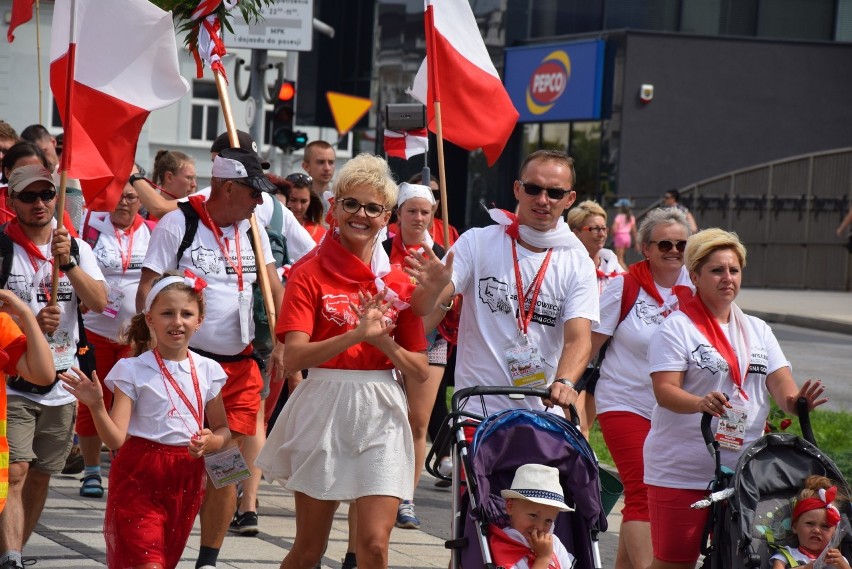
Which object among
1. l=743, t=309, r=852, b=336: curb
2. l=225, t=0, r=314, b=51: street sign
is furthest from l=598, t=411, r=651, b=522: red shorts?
l=743, t=309, r=852, b=336: curb

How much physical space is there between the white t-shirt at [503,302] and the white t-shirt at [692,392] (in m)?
0.36

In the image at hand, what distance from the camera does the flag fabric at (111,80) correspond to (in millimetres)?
7625

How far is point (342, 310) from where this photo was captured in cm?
558

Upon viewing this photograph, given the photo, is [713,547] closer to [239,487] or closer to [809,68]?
[239,487]

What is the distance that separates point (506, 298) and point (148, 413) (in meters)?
1.57

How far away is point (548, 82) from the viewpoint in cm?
3303

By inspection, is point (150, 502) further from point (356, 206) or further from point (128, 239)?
point (128, 239)

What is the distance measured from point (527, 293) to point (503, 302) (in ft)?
0.36

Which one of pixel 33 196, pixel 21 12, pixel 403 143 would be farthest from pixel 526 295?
pixel 21 12

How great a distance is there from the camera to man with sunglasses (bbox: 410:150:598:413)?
239 inches

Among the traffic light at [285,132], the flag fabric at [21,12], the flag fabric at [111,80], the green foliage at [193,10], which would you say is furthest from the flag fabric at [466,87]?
the traffic light at [285,132]

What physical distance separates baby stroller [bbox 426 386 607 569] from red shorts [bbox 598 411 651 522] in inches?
49.2

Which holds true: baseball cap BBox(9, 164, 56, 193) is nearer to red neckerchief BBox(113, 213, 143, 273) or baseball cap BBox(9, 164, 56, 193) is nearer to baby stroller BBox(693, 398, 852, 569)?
red neckerchief BBox(113, 213, 143, 273)

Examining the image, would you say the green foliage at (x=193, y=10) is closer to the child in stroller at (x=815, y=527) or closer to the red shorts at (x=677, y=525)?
the red shorts at (x=677, y=525)
